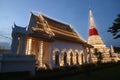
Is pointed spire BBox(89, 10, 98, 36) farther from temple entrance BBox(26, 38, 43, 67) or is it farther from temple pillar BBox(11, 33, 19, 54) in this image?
temple pillar BBox(11, 33, 19, 54)

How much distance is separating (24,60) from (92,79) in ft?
19.3

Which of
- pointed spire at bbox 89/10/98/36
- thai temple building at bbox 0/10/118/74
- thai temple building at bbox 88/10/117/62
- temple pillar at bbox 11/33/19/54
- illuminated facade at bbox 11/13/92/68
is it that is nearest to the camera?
thai temple building at bbox 0/10/118/74

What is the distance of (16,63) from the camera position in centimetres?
1122

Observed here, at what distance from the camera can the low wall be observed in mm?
10562

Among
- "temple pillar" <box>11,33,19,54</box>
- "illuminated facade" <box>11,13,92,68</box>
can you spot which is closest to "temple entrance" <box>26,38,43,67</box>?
"illuminated facade" <box>11,13,92,68</box>

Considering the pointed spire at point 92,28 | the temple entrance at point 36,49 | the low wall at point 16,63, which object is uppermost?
the pointed spire at point 92,28

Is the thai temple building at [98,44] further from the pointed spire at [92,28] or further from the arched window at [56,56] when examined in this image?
the arched window at [56,56]

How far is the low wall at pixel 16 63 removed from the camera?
10562 mm

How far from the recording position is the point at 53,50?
20.9 m

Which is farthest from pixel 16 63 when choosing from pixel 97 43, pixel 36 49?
pixel 97 43

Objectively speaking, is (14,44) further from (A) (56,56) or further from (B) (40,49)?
(A) (56,56)

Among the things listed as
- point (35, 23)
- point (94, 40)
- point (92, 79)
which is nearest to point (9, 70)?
point (92, 79)

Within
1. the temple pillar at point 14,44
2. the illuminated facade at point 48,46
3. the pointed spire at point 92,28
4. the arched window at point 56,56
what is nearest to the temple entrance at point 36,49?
the illuminated facade at point 48,46

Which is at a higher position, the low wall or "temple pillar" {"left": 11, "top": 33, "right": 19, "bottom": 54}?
"temple pillar" {"left": 11, "top": 33, "right": 19, "bottom": 54}
